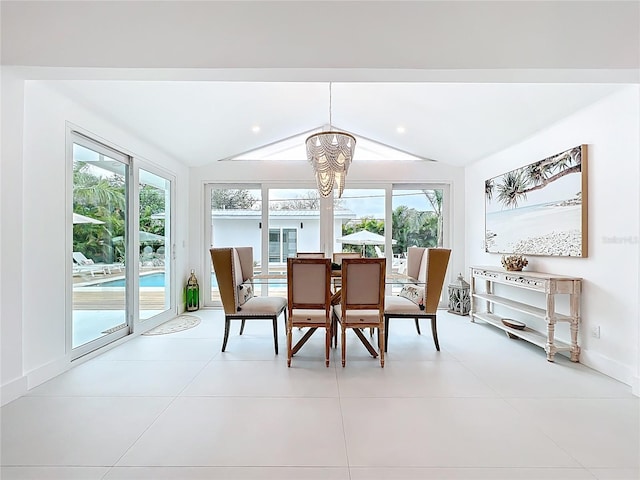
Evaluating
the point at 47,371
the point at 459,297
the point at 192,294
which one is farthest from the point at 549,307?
the point at 192,294

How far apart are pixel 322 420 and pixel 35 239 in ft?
8.22

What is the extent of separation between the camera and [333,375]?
2844 mm

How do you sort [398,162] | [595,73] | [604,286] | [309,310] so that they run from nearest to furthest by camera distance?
[595,73] → [604,286] → [309,310] → [398,162]

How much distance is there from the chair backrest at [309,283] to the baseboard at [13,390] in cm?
202

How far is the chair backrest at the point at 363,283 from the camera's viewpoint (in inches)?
117

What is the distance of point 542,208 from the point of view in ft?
12.0

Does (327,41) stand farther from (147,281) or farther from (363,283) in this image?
(147,281)

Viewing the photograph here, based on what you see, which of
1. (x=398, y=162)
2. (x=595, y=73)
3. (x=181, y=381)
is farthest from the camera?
(x=398, y=162)

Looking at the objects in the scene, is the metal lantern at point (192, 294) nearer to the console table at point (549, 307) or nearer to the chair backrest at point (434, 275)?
the chair backrest at point (434, 275)

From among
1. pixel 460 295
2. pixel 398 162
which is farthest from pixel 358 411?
pixel 398 162

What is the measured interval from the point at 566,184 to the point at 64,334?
480 centimetres

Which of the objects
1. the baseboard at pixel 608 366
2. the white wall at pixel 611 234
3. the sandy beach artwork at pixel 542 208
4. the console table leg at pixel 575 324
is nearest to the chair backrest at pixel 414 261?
the sandy beach artwork at pixel 542 208

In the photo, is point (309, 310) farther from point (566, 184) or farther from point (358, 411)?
point (566, 184)

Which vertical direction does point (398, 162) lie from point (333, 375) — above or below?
above
